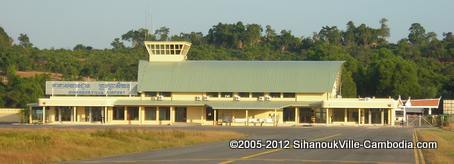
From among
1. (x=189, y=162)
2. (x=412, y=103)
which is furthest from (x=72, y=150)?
(x=412, y=103)

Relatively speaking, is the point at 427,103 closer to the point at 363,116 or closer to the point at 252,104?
the point at 363,116

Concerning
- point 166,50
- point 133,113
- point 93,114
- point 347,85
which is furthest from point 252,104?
point 347,85

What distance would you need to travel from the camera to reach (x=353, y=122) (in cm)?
9638

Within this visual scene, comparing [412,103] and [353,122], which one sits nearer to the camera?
[353,122]

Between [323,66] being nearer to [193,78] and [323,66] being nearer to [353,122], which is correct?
[353,122]

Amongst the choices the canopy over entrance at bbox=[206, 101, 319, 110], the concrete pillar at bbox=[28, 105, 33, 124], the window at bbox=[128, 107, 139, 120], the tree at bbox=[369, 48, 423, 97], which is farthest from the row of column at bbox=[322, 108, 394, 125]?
the concrete pillar at bbox=[28, 105, 33, 124]

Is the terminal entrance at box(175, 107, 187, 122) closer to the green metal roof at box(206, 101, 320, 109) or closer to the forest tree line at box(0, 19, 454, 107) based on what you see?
the green metal roof at box(206, 101, 320, 109)

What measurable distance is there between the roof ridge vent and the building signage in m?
5.78

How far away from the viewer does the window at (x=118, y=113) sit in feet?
324

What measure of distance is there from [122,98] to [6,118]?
14779 millimetres

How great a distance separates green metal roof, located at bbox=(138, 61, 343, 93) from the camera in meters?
98.4

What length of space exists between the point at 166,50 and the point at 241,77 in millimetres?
11136

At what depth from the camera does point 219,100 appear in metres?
98.9

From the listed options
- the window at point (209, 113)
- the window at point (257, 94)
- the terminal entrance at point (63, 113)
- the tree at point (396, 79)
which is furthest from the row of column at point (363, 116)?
the terminal entrance at point (63, 113)
